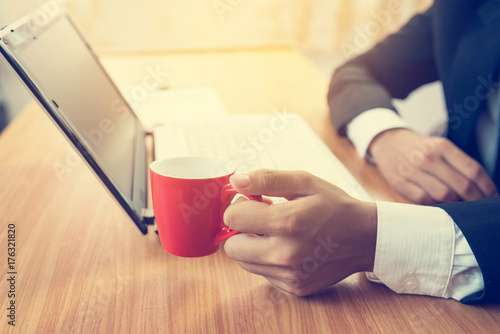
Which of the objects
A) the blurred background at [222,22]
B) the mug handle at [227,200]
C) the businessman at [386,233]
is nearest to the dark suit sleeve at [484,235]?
the businessman at [386,233]

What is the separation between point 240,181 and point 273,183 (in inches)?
1.3

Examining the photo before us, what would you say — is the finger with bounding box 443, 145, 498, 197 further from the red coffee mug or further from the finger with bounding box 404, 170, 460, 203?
the red coffee mug

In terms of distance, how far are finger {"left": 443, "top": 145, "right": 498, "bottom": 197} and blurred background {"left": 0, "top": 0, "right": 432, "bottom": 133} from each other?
1164 mm

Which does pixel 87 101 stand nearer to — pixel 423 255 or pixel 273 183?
pixel 273 183

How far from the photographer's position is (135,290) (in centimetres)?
44

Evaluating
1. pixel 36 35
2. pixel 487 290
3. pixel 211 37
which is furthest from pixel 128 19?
pixel 487 290

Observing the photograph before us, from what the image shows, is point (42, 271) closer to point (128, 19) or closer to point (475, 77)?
point (475, 77)

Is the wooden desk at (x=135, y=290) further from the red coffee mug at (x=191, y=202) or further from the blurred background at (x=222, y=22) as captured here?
the blurred background at (x=222, y=22)

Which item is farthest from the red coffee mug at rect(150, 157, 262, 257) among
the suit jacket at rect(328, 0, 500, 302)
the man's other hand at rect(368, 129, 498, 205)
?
the suit jacket at rect(328, 0, 500, 302)

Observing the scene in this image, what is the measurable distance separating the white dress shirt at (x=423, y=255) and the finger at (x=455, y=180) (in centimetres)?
18

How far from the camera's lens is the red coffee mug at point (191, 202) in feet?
→ 1.41

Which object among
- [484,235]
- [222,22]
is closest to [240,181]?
[484,235]

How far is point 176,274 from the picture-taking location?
0.47 m

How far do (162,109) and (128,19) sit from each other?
3.60 ft
